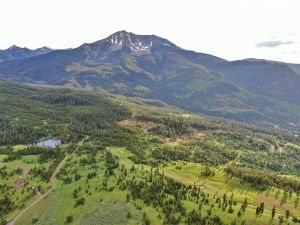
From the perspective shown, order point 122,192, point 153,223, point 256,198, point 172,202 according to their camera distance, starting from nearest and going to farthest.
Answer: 1. point 153,223
2. point 172,202
3. point 122,192
4. point 256,198

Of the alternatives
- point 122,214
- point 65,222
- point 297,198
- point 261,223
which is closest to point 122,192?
point 122,214

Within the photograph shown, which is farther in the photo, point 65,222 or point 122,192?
point 122,192

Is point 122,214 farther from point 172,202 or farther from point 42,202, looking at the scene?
point 42,202

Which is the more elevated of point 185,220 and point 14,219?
point 185,220

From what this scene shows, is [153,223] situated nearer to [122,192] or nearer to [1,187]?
[122,192]

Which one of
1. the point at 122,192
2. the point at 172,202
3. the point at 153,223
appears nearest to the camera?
the point at 153,223

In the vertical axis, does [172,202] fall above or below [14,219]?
above

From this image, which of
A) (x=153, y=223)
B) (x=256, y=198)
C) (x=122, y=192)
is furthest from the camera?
(x=256, y=198)

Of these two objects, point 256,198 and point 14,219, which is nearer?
point 14,219

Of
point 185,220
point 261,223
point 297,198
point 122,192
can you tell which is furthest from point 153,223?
point 297,198
